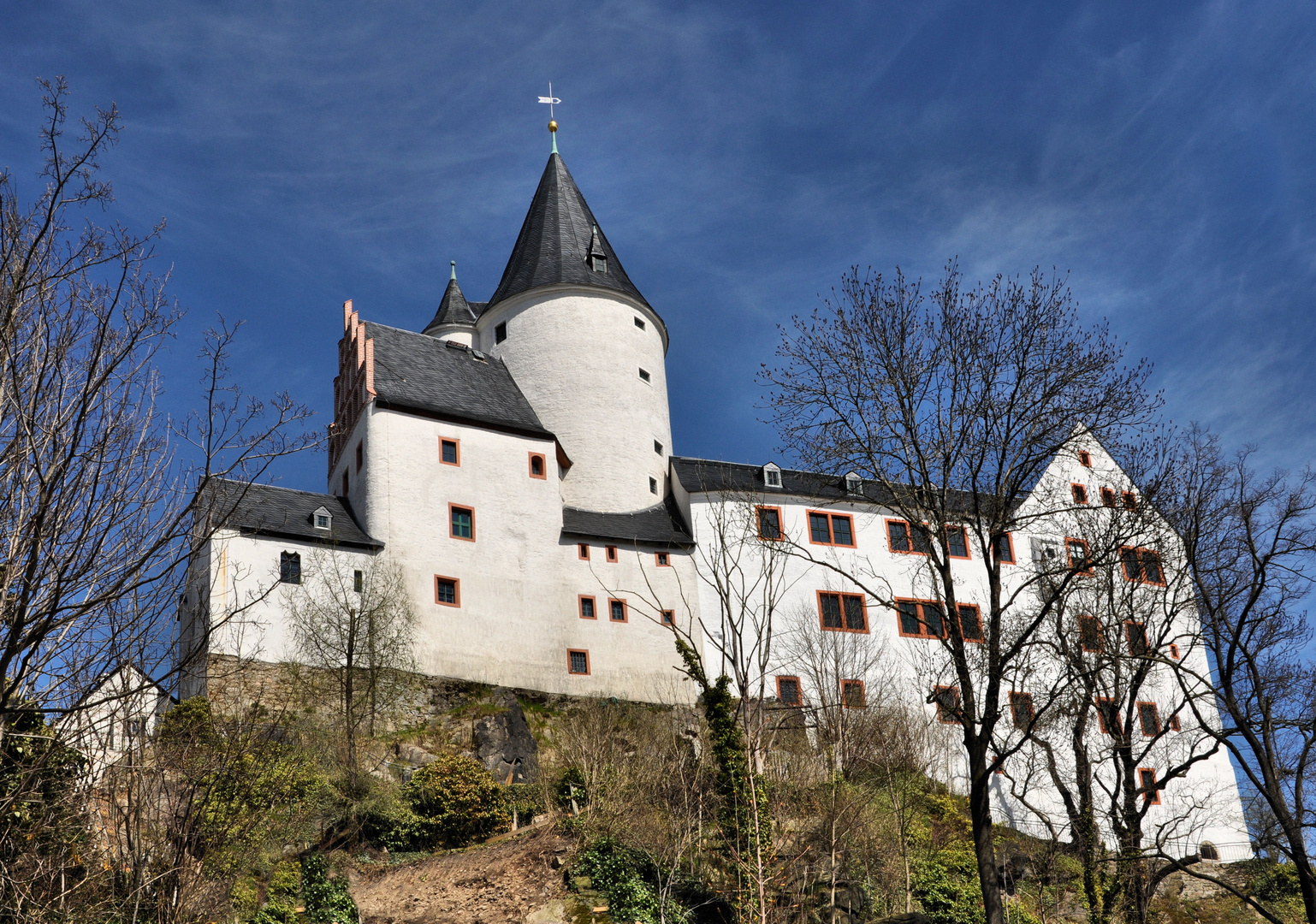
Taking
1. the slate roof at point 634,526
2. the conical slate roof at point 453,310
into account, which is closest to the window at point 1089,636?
the slate roof at point 634,526

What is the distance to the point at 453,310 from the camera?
5600cm

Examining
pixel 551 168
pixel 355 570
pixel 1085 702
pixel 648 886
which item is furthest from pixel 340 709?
pixel 551 168

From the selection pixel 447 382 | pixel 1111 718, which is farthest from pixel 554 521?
pixel 1111 718

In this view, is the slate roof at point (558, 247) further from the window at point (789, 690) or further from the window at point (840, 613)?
the window at point (789, 690)

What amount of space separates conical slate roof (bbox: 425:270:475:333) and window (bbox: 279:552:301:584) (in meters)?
22.8

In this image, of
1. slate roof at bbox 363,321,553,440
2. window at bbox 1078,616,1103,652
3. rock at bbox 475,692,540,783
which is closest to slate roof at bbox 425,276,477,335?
slate roof at bbox 363,321,553,440

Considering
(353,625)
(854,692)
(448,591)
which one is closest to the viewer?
(353,625)

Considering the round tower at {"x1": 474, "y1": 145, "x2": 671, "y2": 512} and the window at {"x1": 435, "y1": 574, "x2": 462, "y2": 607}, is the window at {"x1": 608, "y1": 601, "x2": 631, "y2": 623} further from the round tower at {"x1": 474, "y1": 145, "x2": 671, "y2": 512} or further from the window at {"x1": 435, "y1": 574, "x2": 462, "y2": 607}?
the window at {"x1": 435, "y1": 574, "x2": 462, "y2": 607}

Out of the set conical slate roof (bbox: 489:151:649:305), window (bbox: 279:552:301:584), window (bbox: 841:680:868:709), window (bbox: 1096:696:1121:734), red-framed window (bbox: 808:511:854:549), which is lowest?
window (bbox: 1096:696:1121:734)

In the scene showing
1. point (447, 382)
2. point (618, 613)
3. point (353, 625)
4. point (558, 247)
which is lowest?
point (353, 625)

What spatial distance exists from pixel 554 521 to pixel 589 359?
25.4 ft

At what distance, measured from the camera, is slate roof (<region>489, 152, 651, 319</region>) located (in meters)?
46.7

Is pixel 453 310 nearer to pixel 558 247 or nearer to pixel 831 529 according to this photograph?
pixel 558 247

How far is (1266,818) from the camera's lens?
28.0 m
